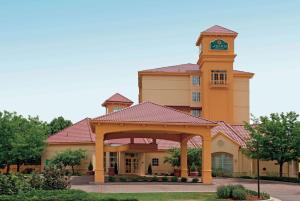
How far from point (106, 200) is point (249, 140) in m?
29.8

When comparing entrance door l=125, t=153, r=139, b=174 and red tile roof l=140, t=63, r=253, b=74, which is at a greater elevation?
red tile roof l=140, t=63, r=253, b=74

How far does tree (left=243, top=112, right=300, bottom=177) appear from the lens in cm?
4528

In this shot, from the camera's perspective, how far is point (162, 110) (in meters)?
41.1

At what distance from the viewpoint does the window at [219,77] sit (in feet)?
242

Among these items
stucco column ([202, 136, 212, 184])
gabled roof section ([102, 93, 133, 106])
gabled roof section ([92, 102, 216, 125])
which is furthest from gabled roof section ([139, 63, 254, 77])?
stucco column ([202, 136, 212, 184])

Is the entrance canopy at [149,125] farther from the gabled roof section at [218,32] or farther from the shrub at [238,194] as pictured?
the gabled roof section at [218,32]

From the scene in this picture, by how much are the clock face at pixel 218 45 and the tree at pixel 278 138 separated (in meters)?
27.1

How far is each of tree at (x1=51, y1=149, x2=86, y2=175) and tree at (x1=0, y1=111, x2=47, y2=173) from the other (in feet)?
9.56

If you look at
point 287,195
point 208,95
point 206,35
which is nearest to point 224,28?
point 206,35

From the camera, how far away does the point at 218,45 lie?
241ft

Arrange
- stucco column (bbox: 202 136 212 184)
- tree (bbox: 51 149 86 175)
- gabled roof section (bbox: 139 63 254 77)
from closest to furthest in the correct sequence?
stucco column (bbox: 202 136 212 184), tree (bbox: 51 149 86 175), gabled roof section (bbox: 139 63 254 77)

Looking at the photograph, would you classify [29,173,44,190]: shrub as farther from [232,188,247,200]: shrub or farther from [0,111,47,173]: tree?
[0,111,47,173]: tree

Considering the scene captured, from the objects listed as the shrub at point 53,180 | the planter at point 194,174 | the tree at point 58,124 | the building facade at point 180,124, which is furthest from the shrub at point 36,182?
the tree at point 58,124

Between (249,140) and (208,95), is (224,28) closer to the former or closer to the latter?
(208,95)
